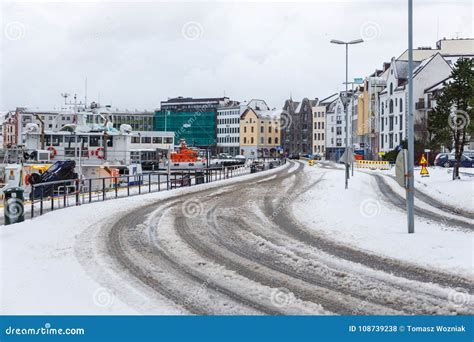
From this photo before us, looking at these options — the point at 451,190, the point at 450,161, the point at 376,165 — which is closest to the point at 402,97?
the point at 376,165

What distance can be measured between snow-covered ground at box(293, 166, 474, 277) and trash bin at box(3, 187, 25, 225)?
27.4 ft

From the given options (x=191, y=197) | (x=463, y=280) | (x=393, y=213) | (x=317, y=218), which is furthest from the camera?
(x=191, y=197)

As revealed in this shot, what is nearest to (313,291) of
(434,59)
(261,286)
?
(261,286)

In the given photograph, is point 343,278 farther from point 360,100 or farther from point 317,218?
point 360,100

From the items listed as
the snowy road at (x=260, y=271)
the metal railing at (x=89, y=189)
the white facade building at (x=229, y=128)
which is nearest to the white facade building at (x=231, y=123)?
the white facade building at (x=229, y=128)

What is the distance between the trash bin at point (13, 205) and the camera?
53.0ft

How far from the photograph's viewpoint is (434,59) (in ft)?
230

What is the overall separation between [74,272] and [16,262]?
157 cm

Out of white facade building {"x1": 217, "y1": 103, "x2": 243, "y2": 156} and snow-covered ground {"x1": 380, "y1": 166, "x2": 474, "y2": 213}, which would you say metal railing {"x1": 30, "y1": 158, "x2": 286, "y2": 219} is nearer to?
snow-covered ground {"x1": 380, "y1": 166, "x2": 474, "y2": 213}

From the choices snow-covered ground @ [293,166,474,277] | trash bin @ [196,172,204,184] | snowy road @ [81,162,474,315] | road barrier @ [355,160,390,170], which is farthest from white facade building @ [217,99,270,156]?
snowy road @ [81,162,474,315]

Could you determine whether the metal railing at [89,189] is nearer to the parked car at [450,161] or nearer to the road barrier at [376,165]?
the road barrier at [376,165]

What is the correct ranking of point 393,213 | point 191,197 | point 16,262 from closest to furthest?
point 16,262, point 393,213, point 191,197

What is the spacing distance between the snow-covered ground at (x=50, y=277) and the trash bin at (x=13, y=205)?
1.81 feet

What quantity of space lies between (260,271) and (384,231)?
579 centimetres
